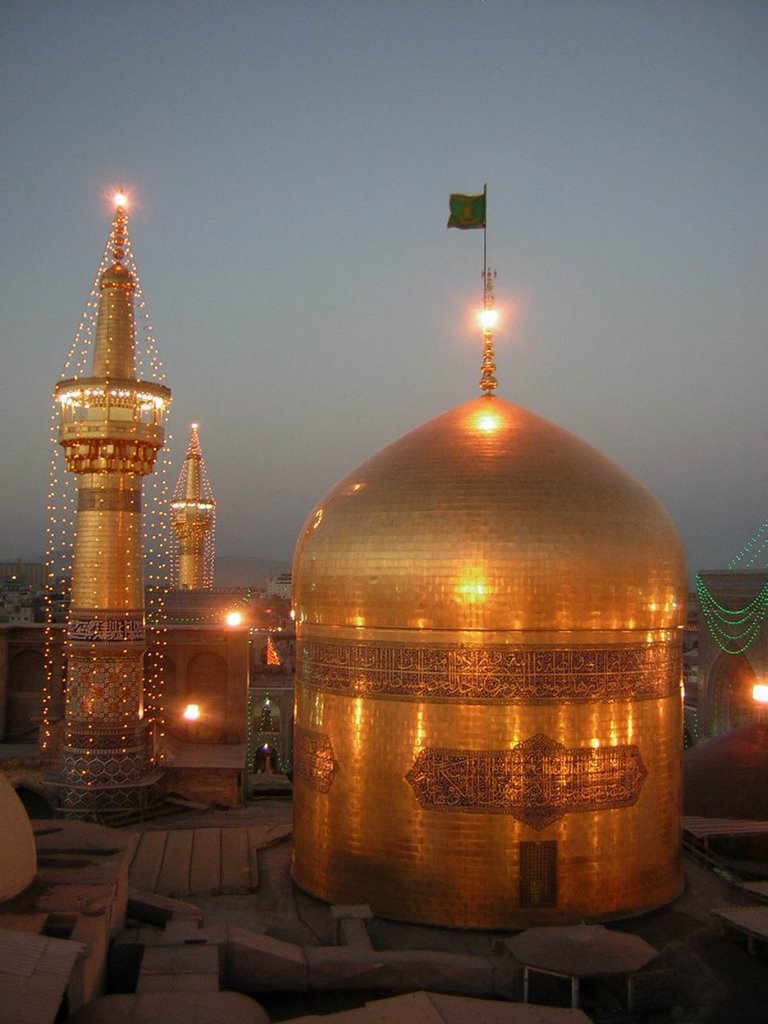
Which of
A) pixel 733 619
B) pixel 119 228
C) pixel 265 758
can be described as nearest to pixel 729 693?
pixel 733 619

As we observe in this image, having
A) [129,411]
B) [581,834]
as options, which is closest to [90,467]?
[129,411]

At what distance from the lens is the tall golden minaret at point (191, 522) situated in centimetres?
3384

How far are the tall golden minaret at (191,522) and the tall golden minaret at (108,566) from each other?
18.0 m

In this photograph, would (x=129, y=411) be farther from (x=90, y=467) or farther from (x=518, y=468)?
(x=518, y=468)

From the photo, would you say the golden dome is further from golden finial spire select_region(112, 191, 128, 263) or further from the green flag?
golden finial spire select_region(112, 191, 128, 263)

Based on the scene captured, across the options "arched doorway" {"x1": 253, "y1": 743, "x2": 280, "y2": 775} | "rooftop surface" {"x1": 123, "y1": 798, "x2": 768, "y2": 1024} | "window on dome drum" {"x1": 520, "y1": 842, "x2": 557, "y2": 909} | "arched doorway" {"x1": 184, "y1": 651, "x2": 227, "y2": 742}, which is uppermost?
"arched doorway" {"x1": 184, "y1": 651, "x2": 227, "y2": 742}

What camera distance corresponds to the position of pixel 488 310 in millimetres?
13430

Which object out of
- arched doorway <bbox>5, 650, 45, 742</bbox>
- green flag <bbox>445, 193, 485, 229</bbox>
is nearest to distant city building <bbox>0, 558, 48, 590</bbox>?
arched doorway <bbox>5, 650, 45, 742</bbox>

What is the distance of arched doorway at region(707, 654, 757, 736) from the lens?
27.7m

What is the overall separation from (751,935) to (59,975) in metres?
6.63

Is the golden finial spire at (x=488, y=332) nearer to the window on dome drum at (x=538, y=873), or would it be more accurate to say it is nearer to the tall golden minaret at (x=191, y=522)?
the window on dome drum at (x=538, y=873)

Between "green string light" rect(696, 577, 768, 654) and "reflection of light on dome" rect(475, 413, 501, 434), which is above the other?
"reflection of light on dome" rect(475, 413, 501, 434)

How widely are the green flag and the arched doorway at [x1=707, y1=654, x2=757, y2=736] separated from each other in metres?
18.6

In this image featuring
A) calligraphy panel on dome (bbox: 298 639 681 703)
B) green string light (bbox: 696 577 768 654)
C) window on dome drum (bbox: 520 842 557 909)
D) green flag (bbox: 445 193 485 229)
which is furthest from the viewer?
green string light (bbox: 696 577 768 654)
